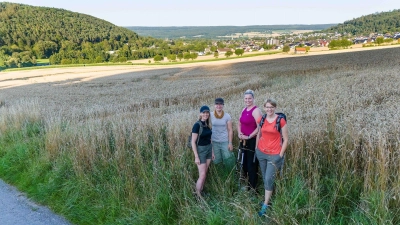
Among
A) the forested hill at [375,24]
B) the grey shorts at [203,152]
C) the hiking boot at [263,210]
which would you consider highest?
the forested hill at [375,24]

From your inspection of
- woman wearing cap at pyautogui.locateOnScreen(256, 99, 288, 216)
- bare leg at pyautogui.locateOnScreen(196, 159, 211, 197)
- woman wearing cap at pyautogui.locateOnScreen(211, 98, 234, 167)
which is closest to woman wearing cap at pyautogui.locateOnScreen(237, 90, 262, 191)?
woman wearing cap at pyautogui.locateOnScreen(211, 98, 234, 167)

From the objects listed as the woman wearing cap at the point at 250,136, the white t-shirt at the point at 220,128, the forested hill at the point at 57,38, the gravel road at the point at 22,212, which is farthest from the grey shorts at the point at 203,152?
the forested hill at the point at 57,38

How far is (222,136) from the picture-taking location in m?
5.69

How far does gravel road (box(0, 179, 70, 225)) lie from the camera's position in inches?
216

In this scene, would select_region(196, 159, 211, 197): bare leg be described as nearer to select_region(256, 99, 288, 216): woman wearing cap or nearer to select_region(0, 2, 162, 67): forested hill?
select_region(256, 99, 288, 216): woman wearing cap

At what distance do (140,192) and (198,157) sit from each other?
1217mm

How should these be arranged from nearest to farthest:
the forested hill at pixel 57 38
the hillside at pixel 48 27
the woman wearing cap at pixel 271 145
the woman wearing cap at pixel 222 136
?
the woman wearing cap at pixel 271 145, the woman wearing cap at pixel 222 136, the forested hill at pixel 57 38, the hillside at pixel 48 27

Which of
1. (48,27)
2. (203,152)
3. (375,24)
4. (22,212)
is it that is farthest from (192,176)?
(48,27)

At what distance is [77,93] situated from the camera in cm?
2739

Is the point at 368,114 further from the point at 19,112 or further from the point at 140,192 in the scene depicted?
the point at 19,112

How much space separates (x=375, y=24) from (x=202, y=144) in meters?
138

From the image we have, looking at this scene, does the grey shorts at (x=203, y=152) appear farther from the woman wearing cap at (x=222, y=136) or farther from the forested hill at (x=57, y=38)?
the forested hill at (x=57, y=38)

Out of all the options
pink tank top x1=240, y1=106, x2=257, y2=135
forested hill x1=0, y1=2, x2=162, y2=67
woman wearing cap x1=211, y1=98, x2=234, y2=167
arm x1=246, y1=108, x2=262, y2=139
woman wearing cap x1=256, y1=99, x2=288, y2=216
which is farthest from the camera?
forested hill x1=0, y1=2, x2=162, y2=67

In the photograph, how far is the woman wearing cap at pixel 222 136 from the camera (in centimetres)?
564
